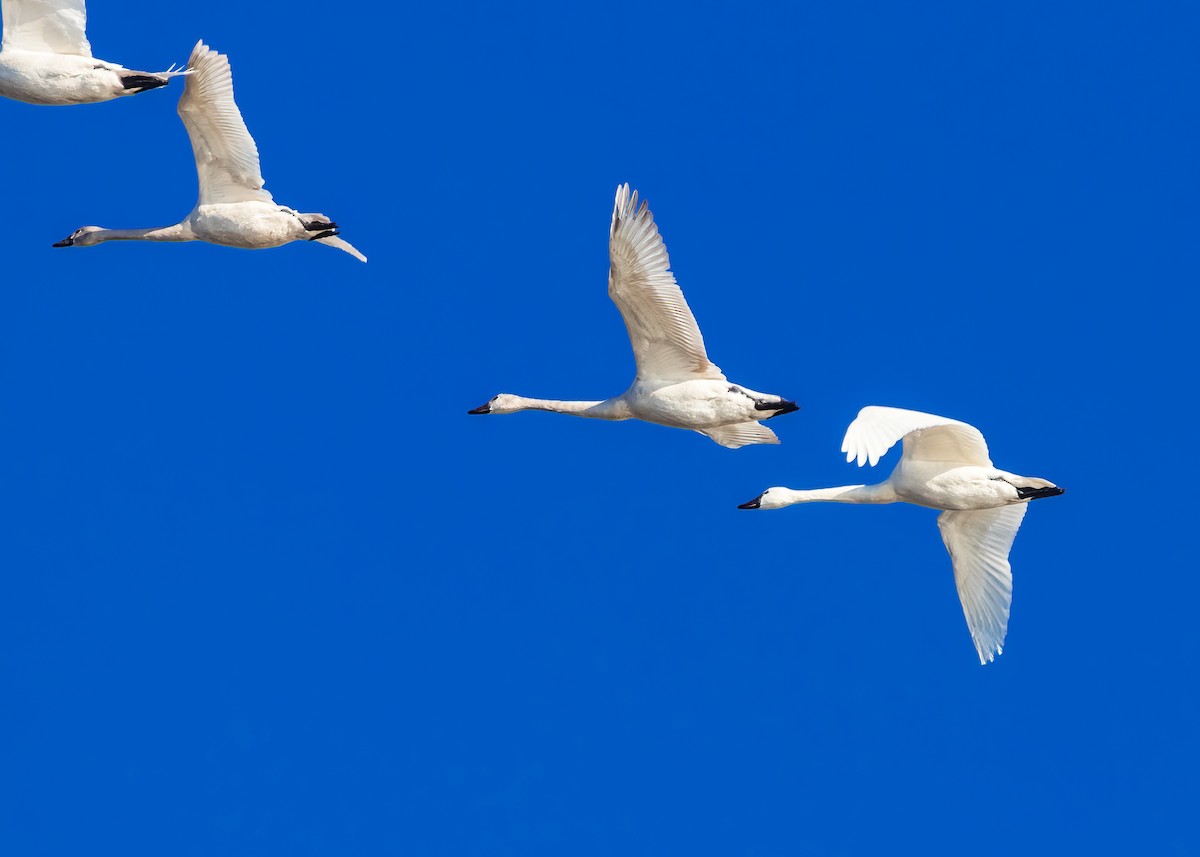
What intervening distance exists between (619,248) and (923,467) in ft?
16.7

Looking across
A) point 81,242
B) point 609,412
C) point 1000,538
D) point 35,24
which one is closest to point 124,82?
point 35,24

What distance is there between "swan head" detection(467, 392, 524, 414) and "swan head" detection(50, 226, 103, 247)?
6.49 m

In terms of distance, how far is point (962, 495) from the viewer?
35688 mm

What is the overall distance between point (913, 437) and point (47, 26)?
12703mm

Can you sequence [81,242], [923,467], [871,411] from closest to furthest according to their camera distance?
1. [871,411]
2. [923,467]
3. [81,242]

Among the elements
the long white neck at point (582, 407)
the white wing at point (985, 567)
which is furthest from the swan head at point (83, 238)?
the white wing at point (985, 567)

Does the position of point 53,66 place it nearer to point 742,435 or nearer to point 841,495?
point 742,435

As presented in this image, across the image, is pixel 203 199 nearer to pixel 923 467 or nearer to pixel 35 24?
pixel 35 24

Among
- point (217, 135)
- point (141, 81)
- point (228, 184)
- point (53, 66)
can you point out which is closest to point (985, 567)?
point (228, 184)

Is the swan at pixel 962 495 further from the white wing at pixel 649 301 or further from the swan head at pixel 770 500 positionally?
the white wing at pixel 649 301

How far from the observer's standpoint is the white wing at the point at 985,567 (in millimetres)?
37031

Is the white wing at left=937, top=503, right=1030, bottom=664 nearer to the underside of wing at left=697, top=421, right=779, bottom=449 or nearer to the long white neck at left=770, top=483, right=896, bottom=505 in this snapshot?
the long white neck at left=770, top=483, right=896, bottom=505

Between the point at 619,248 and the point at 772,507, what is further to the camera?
the point at 772,507

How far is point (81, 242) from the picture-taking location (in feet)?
133
